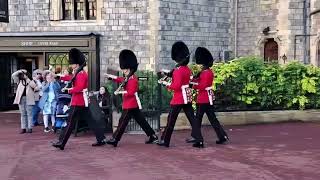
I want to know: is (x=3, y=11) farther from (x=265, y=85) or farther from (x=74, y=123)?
(x=265, y=85)

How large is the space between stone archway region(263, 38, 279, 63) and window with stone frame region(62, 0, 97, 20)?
22.2 ft

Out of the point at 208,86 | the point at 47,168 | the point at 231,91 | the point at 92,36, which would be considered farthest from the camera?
the point at 92,36

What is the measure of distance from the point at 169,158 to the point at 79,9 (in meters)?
11.8

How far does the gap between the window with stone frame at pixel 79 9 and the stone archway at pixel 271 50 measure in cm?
676

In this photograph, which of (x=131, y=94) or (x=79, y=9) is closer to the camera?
(x=131, y=94)

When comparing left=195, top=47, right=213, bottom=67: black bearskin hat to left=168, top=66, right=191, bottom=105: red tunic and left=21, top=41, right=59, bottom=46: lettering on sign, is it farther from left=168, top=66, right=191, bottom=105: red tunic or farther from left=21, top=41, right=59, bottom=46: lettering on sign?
left=21, top=41, right=59, bottom=46: lettering on sign

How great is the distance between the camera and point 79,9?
19766mm

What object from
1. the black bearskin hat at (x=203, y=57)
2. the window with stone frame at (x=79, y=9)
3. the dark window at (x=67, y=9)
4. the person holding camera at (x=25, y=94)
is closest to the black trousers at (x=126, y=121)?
the black bearskin hat at (x=203, y=57)

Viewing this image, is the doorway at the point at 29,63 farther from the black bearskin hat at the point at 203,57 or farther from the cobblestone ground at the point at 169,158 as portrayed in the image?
the black bearskin hat at the point at 203,57

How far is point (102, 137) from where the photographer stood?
1060 centimetres

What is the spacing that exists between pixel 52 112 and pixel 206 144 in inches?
168

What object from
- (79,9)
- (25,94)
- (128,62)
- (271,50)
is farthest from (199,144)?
(271,50)

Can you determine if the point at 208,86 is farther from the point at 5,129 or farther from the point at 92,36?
the point at 92,36

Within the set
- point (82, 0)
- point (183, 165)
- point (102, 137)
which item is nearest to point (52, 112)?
point (102, 137)
